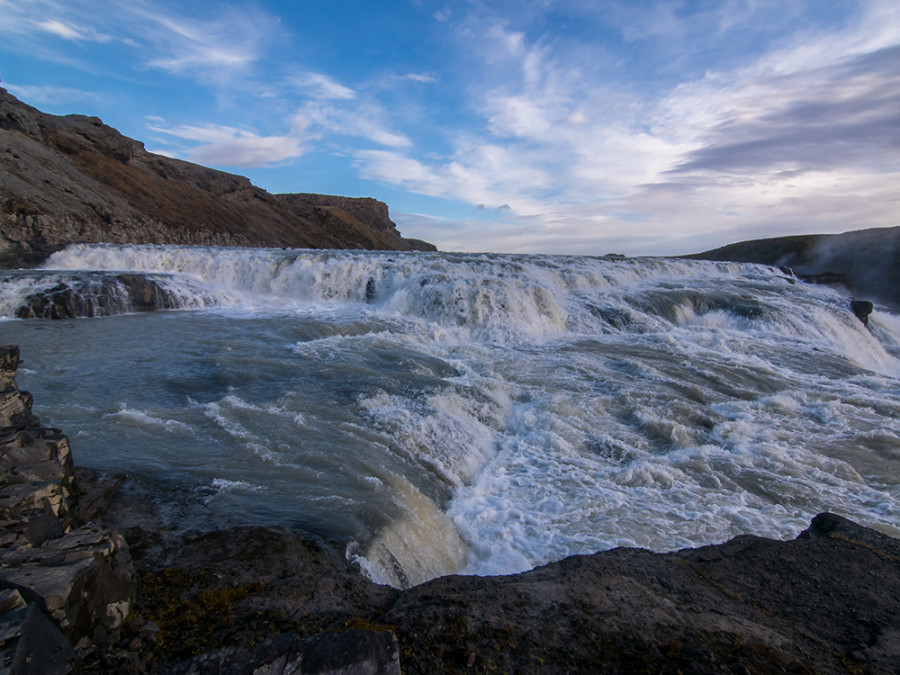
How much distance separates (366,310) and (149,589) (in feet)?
42.7

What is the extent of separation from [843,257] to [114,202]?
55.9 metres

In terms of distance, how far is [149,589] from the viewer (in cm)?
243

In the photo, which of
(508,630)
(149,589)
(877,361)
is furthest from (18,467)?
(877,361)

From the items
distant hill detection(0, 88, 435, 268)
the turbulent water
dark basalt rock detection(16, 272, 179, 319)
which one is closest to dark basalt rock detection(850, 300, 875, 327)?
the turbulent water

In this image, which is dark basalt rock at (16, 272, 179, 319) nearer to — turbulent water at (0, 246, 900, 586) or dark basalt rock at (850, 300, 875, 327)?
turbulent water at (0, 246, 900, 586)

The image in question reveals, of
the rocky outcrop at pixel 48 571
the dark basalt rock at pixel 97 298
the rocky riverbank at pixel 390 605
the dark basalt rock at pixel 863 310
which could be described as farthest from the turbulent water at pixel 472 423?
the dark basalt rock at pixel 863 310

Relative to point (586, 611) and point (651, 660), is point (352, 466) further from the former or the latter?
point (651, 660)

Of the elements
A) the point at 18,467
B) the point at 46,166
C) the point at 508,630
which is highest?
the point at 46,166

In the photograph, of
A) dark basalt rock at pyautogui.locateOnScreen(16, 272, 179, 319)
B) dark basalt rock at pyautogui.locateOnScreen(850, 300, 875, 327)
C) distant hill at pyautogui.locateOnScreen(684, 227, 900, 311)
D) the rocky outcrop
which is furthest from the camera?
distant hill at pyautogui.locateOnScreen(684, 227, 900, 311)

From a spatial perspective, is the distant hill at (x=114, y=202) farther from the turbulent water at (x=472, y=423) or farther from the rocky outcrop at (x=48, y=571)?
the rocky outcrop at (x=48, y=571)

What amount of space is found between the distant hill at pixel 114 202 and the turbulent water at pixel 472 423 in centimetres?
961

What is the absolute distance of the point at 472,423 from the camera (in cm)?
636

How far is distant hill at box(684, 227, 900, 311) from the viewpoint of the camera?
26.8 meters

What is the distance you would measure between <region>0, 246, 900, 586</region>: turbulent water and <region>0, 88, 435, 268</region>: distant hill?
961 centimetres
